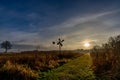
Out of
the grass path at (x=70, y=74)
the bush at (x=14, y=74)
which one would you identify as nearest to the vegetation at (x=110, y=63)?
the grass path at (x=70, y=74)

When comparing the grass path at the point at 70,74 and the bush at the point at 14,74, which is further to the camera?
the grass path at the point at 70,74

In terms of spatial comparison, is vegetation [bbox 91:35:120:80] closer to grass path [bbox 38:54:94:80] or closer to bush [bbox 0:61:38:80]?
grass path [bbox 38:54:94:80]

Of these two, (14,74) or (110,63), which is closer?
(14,74)

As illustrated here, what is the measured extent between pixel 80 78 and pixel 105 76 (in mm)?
2176

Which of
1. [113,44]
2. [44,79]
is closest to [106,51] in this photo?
[113,44]

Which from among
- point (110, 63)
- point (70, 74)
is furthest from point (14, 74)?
point (110, 63)

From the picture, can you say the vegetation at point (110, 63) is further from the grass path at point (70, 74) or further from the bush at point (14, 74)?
the bush at point (14, 74)

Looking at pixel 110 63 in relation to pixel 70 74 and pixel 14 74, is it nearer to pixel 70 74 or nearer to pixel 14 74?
pixel 70 74

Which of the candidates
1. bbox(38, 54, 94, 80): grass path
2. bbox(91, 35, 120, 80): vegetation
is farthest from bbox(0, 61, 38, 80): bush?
bbox(91, 35, 120, 80): vegetation

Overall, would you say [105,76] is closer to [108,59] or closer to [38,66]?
[108,59]

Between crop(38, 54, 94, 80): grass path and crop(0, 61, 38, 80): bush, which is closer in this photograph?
crop(0, 61, 38, 80): bush

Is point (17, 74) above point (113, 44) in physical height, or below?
below

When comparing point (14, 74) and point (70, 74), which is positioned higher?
point (14, 74)

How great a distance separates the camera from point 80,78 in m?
21.8
